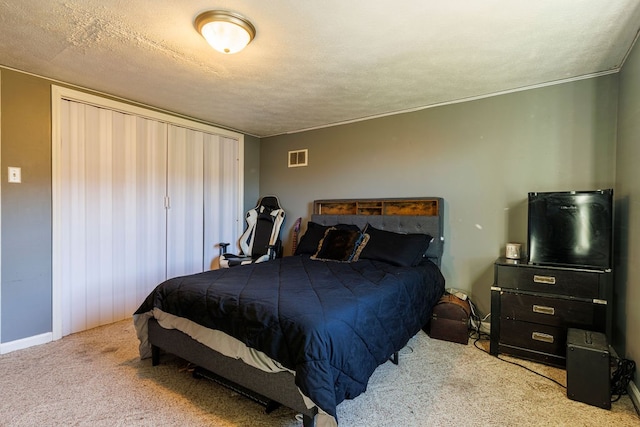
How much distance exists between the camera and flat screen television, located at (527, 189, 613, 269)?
2.24 meters

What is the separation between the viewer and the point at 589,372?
1.87 m

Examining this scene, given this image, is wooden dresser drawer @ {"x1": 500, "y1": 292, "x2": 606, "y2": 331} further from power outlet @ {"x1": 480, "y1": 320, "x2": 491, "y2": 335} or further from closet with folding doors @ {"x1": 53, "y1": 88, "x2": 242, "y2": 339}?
closet with folding doors @ {"x1": 53, "y1": 88, "x2": 242, "y2": 339}

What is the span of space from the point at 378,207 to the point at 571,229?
183 cm

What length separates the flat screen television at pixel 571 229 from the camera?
224cm

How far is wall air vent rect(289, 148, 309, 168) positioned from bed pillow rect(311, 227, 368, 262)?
4.68 feet

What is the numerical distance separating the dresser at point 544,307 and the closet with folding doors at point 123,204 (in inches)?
134

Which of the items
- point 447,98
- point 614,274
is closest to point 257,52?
point 447,98

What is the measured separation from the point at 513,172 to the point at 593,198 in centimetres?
73

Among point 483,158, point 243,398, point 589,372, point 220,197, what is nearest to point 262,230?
point 220,197

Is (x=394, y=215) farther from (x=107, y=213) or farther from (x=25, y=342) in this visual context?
(x=25, y=342)

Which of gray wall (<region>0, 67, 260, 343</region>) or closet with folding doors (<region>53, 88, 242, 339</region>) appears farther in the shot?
closet with folding doors (<region>53, 88, 242, 339</region>)

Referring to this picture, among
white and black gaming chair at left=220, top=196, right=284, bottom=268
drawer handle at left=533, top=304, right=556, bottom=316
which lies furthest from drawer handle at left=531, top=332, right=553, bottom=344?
white and black gaming chair at left=220, top=196, right=284, bottom=268

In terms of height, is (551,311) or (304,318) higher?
(304,318)

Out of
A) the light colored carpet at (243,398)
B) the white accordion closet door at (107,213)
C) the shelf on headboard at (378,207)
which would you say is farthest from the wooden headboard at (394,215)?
the white accordion closet door at (107,213)
